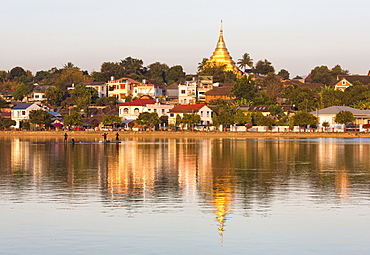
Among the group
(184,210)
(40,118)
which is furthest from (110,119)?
(184,210)

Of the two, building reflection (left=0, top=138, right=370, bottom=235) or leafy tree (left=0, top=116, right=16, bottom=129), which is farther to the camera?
leafy tree (left=0, top=116, right=16, bottom=129)

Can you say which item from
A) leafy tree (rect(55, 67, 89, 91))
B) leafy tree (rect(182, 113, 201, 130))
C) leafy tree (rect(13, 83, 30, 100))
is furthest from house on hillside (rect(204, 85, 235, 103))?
leafy tree (rect(13, 83, 30, 100))

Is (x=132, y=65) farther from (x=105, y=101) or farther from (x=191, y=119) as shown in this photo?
(x=191, y=119)

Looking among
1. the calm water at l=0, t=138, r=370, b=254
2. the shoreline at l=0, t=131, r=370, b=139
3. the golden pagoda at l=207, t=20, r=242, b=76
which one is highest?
the golden pagoda at l=207, t=20, r=242, b=76

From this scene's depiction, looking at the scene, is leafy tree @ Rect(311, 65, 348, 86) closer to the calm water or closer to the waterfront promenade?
the waterfront promenade

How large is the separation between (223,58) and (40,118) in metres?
72.7

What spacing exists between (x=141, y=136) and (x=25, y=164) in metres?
60.9

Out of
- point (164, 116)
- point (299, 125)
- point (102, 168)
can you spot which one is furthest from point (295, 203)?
point (164, 116)

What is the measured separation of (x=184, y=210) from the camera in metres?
22.5

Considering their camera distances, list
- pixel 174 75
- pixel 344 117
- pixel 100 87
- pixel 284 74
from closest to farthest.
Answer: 1. pixel 344 117
2. pixel 100 87
3. pixel 174 75
4. pixel 284 74

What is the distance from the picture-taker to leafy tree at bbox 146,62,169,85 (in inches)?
6624

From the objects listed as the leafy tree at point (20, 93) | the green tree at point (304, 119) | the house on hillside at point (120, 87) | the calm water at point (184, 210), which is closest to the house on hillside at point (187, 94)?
the house on hillside at point (120, 87)

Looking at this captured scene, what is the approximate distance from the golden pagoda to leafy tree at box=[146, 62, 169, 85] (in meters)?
14.1

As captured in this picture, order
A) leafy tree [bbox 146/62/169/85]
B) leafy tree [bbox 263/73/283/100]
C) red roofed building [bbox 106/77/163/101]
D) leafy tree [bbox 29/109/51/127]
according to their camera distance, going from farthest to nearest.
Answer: leafy tree [bbox 146/62/169/85] < red roofed building [bbox 106/77/163/101] < leafy tree [bbox 263/73/283/100] < leafy tree [bbox 29/109/51/127]
